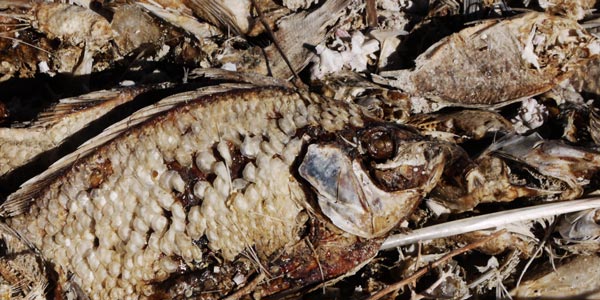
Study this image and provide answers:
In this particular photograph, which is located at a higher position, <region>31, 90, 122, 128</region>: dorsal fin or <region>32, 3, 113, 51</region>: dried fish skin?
<region>32, 3, 113, 51</region>: dried fish skin

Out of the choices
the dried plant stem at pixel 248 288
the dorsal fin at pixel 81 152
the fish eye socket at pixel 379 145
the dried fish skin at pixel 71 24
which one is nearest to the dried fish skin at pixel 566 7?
the fish eye socket at pixel 379 145

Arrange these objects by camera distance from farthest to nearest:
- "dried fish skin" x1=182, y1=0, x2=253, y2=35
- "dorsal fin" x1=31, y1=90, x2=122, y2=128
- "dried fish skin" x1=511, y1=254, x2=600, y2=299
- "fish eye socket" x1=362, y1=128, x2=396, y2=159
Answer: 1. "dried fish skin" x1=182, y1=0, x2=253, y2=35
2. "dried fish skin" x1=511, y1=254, x2=600, y2=299
3. "dorsal fin" x1=31, y1=90, x2=122, y2=128
4. "fish eye socket" x1=362, y1=128, x2=396, y2=159

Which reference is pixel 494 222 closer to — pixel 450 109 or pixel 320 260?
pixel 450 109

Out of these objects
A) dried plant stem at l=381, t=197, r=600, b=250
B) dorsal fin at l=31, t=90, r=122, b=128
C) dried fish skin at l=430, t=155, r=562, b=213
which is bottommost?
dried plant stem at l=381, t=197, r=600, b=250

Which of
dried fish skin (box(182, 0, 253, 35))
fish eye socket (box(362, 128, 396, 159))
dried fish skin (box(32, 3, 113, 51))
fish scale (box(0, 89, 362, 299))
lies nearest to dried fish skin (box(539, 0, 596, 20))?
fish eye socket (box(362, 128, 396, 159))

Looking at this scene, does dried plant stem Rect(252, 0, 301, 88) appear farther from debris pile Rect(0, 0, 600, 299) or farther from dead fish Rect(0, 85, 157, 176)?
dead fish Rect(0, 85, 157, 176)

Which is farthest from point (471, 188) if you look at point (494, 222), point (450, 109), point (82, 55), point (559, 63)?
point (82, 55)

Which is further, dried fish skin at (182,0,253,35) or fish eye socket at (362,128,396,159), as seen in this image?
dried fish skin at (182,0,253,35)

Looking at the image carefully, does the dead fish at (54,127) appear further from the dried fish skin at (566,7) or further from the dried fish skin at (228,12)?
the dried fish skin at (566,7)
